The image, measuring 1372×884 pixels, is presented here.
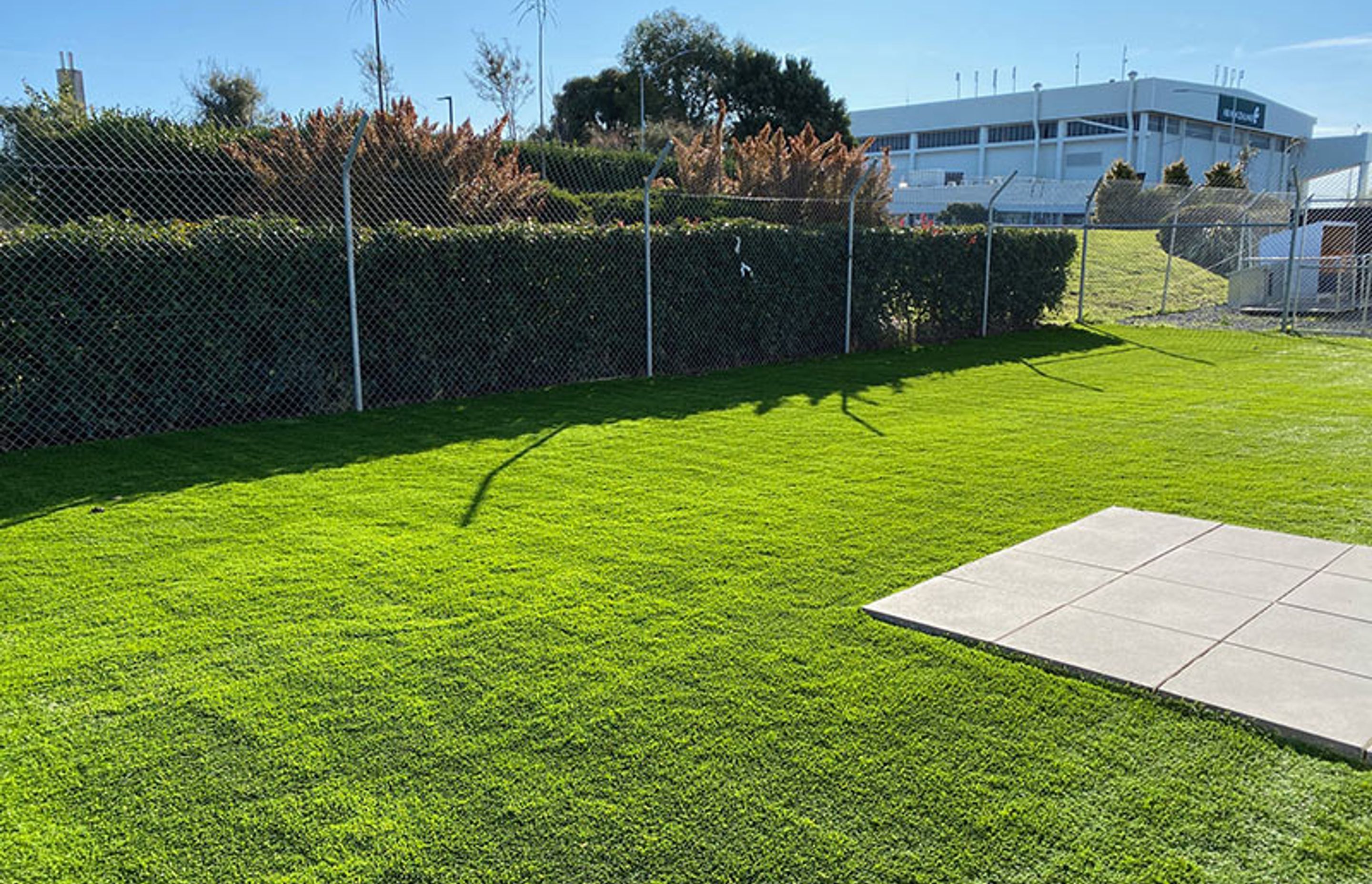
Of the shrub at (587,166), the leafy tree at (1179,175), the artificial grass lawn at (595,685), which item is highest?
the leafy tree at (1179,175)

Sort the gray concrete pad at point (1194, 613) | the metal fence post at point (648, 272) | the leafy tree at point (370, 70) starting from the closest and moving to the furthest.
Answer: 1. the gray concrete pad at point (1194, 613)
2. the metal fence post at point (648, 272)
3. the leafy tree at point (370, 70)

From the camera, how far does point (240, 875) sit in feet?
7.82

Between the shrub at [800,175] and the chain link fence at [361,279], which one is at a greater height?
the shrub at [800,175]

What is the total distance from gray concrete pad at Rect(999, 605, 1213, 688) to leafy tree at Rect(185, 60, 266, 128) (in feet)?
105

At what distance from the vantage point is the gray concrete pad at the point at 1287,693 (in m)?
3.00

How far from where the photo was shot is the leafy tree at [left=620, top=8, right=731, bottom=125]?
48219mm

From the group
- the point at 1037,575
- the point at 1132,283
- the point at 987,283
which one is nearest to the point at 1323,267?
the point at 1132,283

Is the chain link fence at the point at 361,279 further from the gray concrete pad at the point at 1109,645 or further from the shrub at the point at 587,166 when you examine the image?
the shrub at the point at 587,166

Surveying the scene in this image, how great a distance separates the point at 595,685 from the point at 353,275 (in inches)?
246

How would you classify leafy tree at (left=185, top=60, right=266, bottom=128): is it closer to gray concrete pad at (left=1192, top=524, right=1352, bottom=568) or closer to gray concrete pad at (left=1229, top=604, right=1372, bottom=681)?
gray concrete pad at (left=1192, top=524, right=1352, bottom=568)

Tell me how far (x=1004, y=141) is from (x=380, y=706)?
89.4 metres

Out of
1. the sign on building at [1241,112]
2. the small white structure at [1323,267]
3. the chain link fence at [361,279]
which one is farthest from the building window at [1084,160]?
the chain link fence at [361,279]

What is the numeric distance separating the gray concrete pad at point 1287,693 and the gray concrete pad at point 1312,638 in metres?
0.07

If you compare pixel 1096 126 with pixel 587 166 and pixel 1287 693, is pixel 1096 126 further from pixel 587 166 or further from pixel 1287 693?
pixel 1287 693
